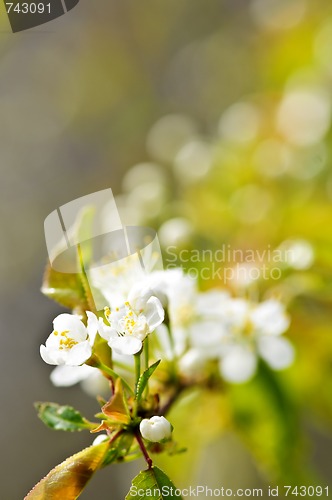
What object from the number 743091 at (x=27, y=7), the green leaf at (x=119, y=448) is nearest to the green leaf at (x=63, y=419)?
the green leaf at (x=119, y=448)

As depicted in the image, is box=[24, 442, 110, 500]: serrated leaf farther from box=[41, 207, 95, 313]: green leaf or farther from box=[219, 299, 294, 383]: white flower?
box=[219, 299, 294, 383]: white flower

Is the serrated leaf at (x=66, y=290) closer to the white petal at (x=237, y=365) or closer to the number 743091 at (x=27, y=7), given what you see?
the white petal at (x=237, y=365)

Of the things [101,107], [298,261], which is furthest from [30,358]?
[298,261]

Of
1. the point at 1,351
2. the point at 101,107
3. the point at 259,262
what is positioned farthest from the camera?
the point at 101,107

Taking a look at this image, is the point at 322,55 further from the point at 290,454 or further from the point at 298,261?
the point at 290,454

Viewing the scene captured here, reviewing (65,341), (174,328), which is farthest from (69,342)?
(174,328)

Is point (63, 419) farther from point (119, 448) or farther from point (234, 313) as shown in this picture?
point (234, 313)
